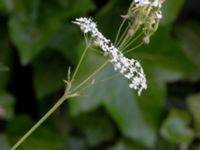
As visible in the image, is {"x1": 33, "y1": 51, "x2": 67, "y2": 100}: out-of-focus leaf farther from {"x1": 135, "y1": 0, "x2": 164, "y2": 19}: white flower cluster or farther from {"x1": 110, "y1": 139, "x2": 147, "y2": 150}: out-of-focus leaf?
{"x1": 135, "y1": 0, "x2": 164, "y2": 19}: white flower cluster

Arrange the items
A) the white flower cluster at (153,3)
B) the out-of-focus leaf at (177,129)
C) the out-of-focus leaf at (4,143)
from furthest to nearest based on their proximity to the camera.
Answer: the out-of-focus leaf at (177,129), the out-of-focus leaf at (4,143), the white flower cluster at (153,3)

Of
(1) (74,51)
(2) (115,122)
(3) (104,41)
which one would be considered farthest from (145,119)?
(3) (104,41)

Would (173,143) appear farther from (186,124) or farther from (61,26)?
(61,26)

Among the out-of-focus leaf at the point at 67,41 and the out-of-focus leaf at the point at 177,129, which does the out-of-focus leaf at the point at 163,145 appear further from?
the out-of-focus leaf at the point at 67,41

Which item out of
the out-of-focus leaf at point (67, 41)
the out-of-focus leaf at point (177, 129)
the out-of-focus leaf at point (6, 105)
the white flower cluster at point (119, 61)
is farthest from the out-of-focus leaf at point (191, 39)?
the white flower cluster at point (119, 61)

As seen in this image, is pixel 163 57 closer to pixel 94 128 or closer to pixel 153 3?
pixel 94 128

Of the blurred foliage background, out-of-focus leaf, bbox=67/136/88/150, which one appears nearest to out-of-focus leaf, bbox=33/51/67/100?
the blurred foliage background
